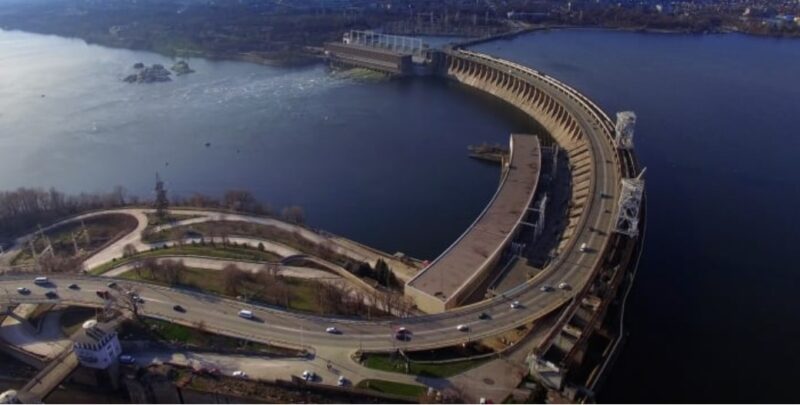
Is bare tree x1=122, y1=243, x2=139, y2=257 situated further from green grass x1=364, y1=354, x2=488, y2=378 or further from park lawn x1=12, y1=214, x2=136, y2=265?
green grass x1=364, y1=354, x2=488, y2=378

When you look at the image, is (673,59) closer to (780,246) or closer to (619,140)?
(619,140)

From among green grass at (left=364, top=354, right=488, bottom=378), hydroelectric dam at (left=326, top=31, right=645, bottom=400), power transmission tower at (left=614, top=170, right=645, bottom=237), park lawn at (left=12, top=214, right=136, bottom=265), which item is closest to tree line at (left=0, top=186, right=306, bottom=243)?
park lawn at (left=12, top=214, right=136, bottom=265)

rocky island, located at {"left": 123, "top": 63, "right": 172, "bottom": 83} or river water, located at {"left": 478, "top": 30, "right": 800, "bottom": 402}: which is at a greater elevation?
rocky island, located at {"left": 123, "top": 63, "right": 172, "bottom": 83}

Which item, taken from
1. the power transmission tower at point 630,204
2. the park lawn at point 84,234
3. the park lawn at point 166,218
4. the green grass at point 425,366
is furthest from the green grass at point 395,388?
the park lawn at point 84,234

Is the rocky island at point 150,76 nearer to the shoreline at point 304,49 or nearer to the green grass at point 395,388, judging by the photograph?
the shoreline at point 304,49

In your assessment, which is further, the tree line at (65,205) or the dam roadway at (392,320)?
the tree line at (65,205)

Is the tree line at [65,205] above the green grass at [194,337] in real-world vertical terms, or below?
above
